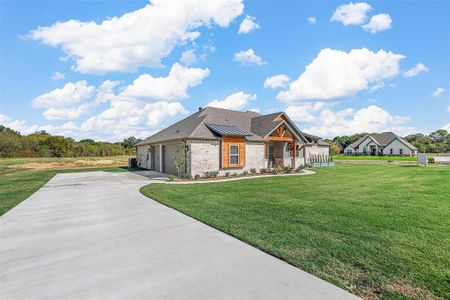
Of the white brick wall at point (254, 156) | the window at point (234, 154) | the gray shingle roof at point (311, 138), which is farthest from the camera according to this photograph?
the gray shingle roof at point (311, 138)

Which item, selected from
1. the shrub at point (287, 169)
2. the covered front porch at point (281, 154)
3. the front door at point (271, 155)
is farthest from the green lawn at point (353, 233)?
the covered front porch at point (281, 154)

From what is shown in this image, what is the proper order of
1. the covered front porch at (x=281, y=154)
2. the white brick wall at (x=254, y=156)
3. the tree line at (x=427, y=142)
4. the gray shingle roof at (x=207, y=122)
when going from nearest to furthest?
the gray shingle roof at (x=207, y=122), the white brick wall at (x=254, y=156), the covered front porch at (x=281, y=154), the tree line at (x=427, y=142)

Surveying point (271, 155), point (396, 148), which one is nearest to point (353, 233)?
point (271, 155)

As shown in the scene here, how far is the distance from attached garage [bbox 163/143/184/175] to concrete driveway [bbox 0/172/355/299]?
11182mm

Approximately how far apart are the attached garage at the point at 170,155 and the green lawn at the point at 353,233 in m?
8.64

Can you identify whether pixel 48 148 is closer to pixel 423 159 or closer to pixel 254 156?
pixel 254 156

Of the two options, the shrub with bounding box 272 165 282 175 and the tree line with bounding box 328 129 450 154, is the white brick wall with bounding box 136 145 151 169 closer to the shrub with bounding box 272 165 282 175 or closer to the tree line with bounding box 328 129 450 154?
the shrub with bounding box 272 165 282 175

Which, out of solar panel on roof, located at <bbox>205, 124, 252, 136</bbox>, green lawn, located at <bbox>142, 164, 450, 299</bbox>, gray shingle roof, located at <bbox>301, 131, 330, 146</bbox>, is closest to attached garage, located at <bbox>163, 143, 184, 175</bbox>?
solar panel on roof, located at <bbox>205, 124, 252, 136</bbox>

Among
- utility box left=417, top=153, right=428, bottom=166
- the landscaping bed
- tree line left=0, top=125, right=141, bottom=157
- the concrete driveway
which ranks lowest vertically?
the concrete driveway

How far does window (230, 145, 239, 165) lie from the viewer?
17.3 metres

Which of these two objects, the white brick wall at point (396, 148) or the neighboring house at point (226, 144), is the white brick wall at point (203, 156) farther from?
the white brick wall at point (396, 148)

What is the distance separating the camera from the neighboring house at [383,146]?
2072 inches

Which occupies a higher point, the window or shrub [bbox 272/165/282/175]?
the window

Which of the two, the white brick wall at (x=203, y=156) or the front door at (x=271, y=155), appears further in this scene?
the front door at (x=271, y=155)
